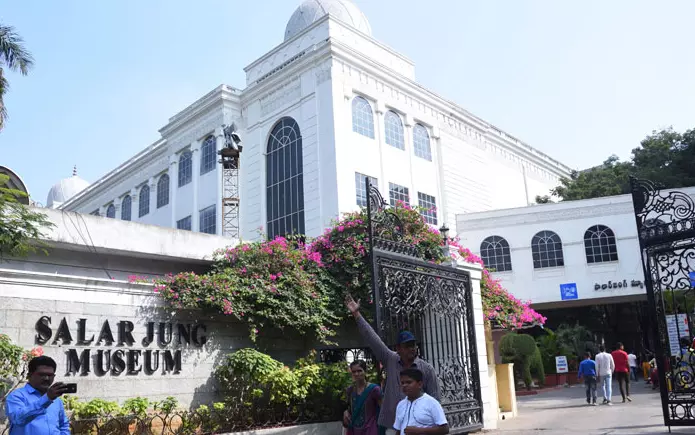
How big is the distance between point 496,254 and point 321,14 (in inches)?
554

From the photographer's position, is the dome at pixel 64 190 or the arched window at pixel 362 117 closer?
the arched window at pixel 362 117

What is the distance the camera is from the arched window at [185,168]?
31.8 m

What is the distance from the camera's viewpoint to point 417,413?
452cm

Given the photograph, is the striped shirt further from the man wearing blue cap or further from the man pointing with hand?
the man pointing with hand

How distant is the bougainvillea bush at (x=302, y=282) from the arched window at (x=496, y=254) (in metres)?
14.5

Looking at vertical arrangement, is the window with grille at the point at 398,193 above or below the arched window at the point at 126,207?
below

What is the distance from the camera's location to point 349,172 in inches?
988

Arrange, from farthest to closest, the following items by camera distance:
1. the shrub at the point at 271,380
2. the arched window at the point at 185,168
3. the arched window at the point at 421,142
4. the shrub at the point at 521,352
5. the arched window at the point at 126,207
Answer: the arched window at the point at 126,207
the arched window at the point at 185,168
the arched window at the point at 421,142
the shrub at the point at 521,352
the shrub at the point at 271,380

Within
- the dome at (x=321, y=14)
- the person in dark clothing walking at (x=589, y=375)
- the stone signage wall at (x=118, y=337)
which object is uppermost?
the dome at (x=321, y=14)

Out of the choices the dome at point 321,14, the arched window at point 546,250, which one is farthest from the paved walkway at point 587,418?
the dome at point 321,14

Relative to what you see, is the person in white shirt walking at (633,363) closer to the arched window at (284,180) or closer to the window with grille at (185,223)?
the arched window at (284,180)

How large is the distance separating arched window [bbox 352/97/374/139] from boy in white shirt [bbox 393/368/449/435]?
72.4 ft

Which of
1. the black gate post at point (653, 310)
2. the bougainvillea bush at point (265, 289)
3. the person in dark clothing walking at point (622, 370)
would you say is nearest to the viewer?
the black gate post at point (653, 310)

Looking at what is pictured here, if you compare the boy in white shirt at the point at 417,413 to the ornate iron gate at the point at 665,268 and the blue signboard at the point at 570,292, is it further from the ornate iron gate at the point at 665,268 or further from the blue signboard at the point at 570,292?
the blue signboard at the point at 570,292
